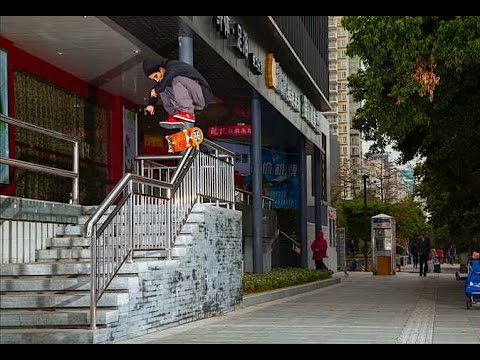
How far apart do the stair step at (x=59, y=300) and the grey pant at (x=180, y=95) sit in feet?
14.3

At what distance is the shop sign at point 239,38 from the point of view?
1702 centimetres

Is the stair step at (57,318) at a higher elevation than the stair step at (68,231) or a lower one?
lower

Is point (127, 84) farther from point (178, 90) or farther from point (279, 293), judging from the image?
point (178, 90)

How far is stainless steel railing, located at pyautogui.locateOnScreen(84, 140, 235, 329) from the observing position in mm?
9648

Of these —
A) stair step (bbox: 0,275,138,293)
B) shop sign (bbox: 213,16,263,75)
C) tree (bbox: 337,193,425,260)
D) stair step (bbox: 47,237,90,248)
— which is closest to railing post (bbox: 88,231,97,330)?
stair step (bbox: 0,275,138,293)

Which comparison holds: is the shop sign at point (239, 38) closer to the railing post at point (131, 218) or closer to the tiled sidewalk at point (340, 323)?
the tiled sidewalk at point (340, 323)

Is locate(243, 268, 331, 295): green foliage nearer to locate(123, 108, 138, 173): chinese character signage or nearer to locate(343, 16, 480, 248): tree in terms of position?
locate(123, 108, 138, 173): chinese character signage

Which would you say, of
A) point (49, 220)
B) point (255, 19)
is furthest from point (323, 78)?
point (49, 220)

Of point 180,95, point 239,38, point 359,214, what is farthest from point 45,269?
point 359,214

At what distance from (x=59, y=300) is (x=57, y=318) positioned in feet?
1.42

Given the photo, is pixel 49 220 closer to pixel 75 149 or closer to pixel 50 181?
pixel 75 149

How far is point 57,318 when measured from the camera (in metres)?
9.44

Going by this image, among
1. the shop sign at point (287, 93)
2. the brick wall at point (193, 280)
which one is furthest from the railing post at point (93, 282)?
the shop sign at point (287, 93)

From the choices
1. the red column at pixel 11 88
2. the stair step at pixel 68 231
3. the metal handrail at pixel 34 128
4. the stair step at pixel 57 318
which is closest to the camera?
the stair step at pixel 57 318
